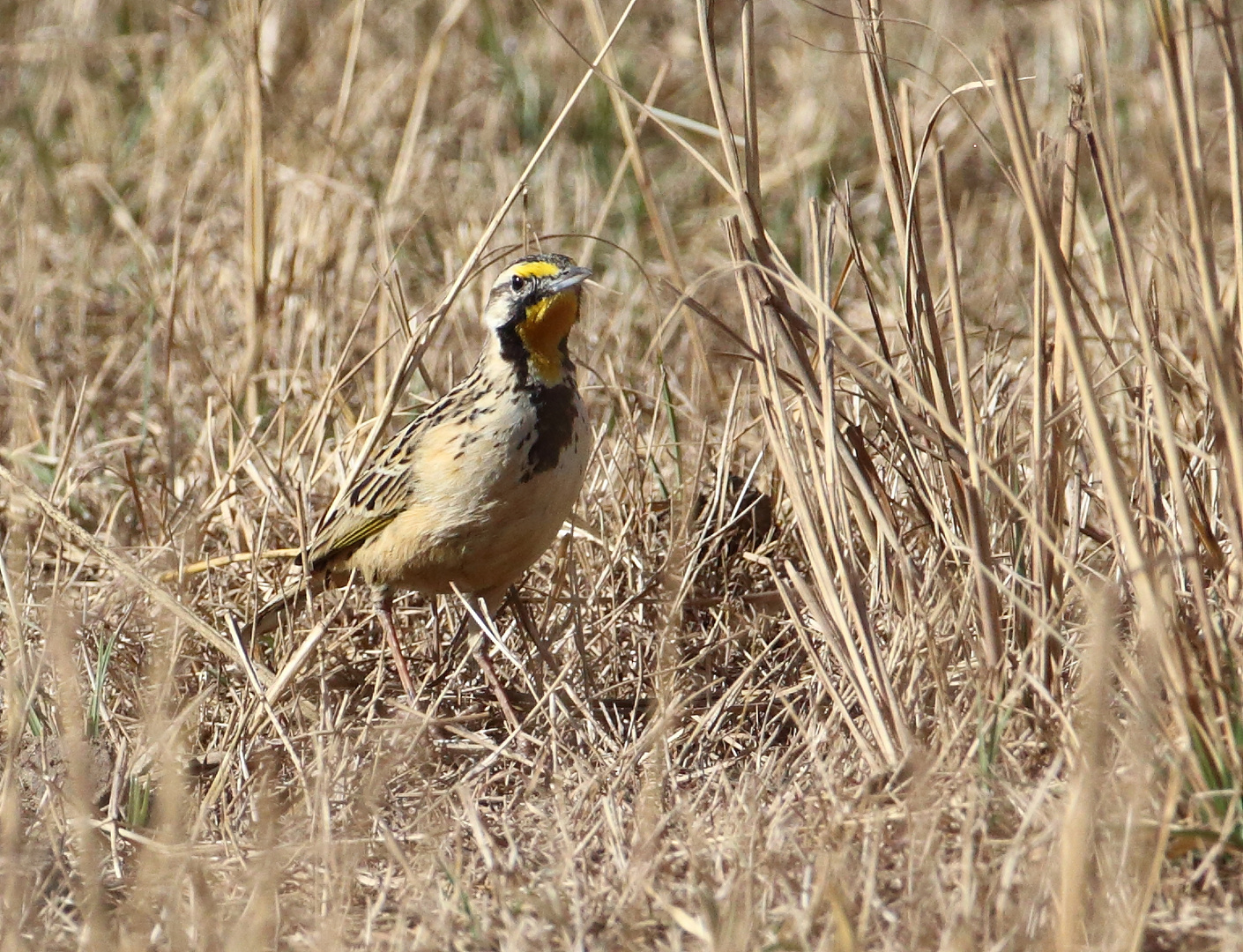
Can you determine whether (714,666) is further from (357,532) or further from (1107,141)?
(1107,141)

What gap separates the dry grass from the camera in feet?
10.6

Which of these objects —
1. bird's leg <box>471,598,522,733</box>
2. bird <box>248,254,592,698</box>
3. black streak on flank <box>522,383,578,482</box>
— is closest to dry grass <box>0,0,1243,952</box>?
bird's leg <box>471,598,522,733</box>

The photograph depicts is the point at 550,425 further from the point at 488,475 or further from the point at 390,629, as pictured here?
the point at 390,629

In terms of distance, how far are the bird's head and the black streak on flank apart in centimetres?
6

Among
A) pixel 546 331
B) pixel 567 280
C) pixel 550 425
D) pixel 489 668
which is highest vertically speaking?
pixel 567 280

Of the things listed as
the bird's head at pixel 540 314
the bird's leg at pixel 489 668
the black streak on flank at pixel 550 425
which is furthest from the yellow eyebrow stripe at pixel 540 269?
the bird's leg at pixel 489 668

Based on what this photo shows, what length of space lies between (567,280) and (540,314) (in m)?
0.13

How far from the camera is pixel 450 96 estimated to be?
860 centimetres

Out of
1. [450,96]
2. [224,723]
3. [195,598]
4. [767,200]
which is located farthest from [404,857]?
[450,96]

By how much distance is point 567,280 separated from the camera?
4766 mm

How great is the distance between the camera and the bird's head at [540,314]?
4777 millimetres

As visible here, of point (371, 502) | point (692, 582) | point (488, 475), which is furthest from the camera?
point (371, 502)

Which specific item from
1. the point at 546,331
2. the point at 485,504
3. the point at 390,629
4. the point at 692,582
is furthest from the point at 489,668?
the point at 546,331

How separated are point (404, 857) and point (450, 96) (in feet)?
18.8
